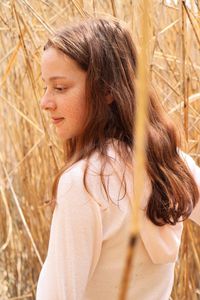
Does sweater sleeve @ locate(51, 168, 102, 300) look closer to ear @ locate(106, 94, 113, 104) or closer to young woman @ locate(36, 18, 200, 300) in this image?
young woman @ locate(36, 18, 200, 300)

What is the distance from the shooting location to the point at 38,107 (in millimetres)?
1529

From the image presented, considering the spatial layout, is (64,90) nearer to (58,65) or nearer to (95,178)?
(58,65)

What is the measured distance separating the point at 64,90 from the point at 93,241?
0.22 m

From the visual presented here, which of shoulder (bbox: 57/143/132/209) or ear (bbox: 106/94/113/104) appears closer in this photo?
shoulder (bbox: 57/143/132/209)

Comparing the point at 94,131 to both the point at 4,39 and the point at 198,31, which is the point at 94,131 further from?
the point at 4,39

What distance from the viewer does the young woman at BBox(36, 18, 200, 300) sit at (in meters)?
0.79

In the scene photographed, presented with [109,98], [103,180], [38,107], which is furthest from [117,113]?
[38,107]

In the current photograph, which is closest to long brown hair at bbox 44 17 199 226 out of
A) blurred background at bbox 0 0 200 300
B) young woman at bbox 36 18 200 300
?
young woman at bbox 36 18 200 300

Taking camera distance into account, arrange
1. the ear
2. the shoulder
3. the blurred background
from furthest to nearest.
Result: the blurred background
the ear
the shoulder

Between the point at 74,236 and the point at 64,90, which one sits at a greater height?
the point at 64,90

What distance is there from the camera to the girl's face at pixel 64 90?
87cm

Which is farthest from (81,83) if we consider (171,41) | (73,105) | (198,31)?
(171,41)

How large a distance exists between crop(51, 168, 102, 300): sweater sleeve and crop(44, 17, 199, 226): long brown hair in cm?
7

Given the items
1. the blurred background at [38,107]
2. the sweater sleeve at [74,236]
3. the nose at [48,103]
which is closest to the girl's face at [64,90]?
the nose at [48,103]
